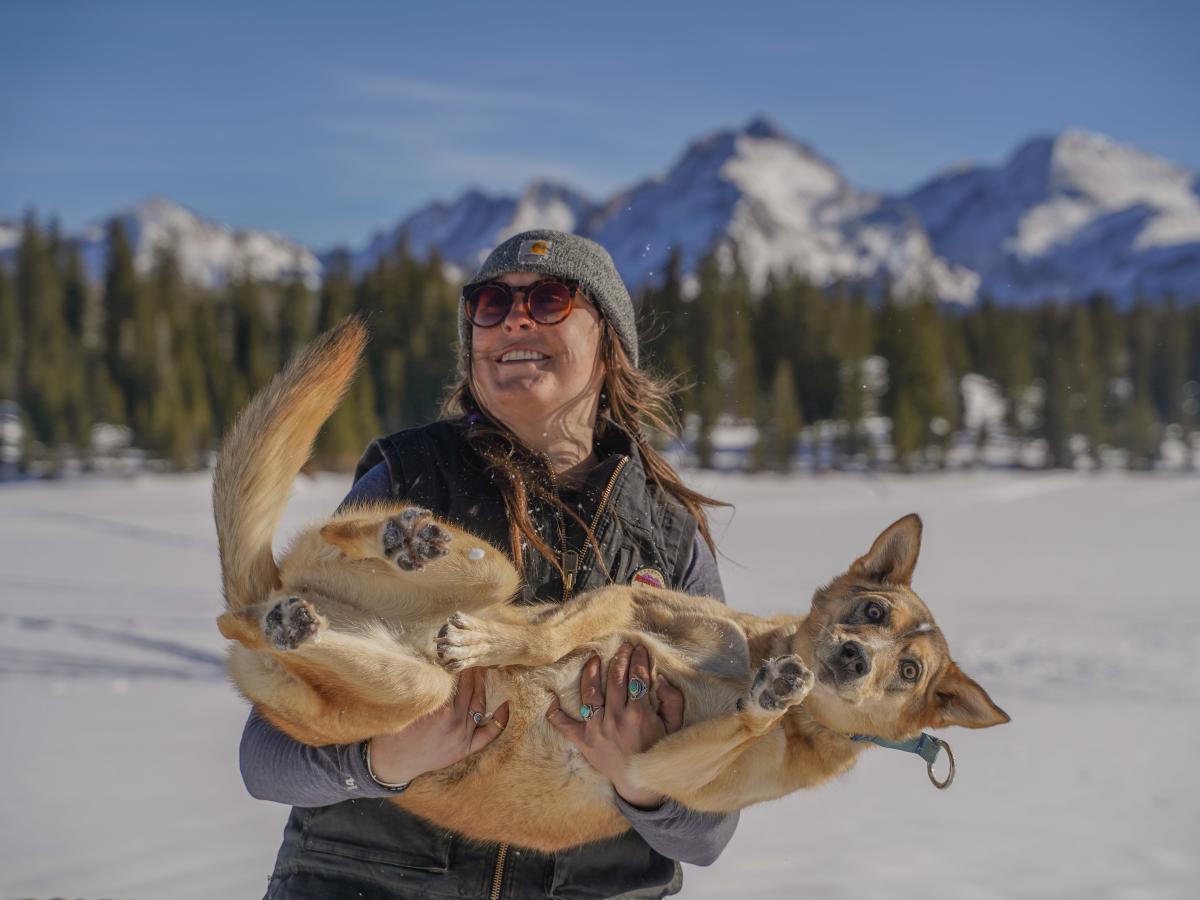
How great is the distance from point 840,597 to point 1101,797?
18.4ft

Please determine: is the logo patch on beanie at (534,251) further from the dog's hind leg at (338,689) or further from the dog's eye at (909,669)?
the dog's eye at (909,669)

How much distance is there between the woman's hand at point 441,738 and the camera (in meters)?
2.89

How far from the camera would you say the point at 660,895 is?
10.7 ft

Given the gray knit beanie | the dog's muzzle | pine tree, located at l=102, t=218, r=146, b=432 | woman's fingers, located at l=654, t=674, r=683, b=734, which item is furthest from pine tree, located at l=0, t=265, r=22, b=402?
the dog's muzzle

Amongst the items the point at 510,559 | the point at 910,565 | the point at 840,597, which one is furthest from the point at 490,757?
the point at 910,565

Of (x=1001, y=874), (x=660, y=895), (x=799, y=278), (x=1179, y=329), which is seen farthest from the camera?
(x=799, y=278)

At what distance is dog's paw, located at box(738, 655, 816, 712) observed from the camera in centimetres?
300

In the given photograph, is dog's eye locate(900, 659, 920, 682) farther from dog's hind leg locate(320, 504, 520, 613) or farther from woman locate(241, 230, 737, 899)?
dog's hind leg locate(320, 504, 520, 613)

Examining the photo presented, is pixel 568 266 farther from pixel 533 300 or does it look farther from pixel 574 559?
pixel 574 559

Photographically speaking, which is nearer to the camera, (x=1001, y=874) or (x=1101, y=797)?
(x=1001, y=874)

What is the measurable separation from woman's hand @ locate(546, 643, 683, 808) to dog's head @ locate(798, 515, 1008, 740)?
0.59 m

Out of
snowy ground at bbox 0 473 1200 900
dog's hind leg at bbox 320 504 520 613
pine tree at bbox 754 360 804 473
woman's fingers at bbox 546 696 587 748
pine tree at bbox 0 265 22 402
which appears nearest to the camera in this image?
dog's hind leg at bbox 320 504 520 613

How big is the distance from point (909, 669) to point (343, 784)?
6.59 ft

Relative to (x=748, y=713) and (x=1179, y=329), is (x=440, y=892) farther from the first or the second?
(x=1179, y=329)
